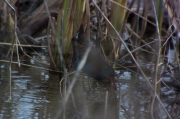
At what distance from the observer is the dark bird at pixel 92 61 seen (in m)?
4.20

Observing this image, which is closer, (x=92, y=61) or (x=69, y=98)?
(x=69, y=98)

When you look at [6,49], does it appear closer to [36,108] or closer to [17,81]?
[17,81]

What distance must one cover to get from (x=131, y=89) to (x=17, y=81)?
108cm

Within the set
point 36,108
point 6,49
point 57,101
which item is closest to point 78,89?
point 57,101

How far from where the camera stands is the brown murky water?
11.0ft

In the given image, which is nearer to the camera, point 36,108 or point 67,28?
point 36,108

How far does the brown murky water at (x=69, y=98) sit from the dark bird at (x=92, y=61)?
0.11 metres

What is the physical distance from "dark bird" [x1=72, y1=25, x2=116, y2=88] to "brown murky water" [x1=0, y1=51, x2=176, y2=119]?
11 centimetres

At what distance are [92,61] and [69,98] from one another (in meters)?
0.63

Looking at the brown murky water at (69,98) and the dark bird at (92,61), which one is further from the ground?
the dark bird at (92,61)

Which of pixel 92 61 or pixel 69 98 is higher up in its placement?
pixel 92 61

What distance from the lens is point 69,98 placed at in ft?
12.4

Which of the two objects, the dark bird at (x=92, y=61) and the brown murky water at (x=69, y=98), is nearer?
the brown murky water at (x=69, y=98)

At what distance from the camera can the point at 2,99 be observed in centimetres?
364
